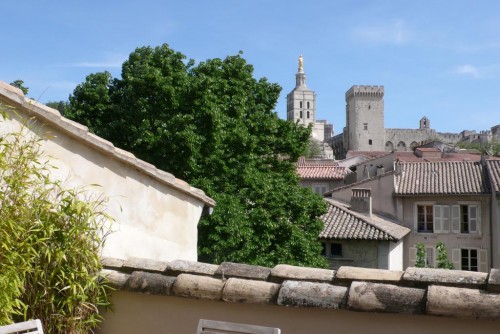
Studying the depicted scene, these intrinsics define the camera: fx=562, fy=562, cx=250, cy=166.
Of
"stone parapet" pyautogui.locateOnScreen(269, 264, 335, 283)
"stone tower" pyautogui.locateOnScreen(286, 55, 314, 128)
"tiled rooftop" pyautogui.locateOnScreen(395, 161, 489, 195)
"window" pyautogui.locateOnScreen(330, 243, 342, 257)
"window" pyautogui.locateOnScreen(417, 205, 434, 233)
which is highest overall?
"stone tower" pyautogui.locateOnScreen(286, 55, 314, 128)

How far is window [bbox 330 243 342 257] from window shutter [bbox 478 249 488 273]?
928 cm

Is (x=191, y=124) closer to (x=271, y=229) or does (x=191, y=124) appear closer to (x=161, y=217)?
(x=271, y=229)

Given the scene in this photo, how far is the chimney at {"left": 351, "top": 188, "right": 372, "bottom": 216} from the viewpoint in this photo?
91.5 feet

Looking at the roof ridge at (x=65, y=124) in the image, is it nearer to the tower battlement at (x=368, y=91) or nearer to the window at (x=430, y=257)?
the window at (x=430, y=257)

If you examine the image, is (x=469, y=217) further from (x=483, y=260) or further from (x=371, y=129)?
(x=371, y=129)

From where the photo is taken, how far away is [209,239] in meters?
16.5

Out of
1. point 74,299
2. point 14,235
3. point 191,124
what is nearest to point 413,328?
point 74,299

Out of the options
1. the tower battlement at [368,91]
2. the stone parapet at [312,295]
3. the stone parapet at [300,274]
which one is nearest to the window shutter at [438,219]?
the stone parapet at [300,274]

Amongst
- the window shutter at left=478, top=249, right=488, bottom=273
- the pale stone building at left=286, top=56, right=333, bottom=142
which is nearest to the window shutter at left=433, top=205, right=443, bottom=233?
the window shutter at left=478, top=249, right=488, bottom=273

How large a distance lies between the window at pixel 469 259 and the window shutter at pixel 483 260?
301mm

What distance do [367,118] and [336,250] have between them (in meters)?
80.9

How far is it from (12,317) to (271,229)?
46.8 ft

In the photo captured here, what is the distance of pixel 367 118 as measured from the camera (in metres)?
103

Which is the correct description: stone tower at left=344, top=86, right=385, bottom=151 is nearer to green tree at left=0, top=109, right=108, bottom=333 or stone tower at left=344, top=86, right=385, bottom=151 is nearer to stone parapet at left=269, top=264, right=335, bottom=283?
green tree at left=0, top=109, right=108, bottom=333
